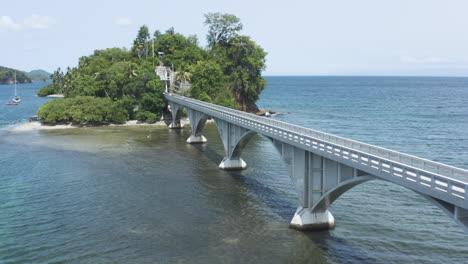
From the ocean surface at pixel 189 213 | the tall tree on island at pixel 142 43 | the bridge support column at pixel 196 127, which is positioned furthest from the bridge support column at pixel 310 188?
the tall tree on island at pixel 142 43

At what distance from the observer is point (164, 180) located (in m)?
48.5

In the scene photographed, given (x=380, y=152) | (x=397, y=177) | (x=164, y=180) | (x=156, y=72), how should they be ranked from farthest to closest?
(x=156, y=72) → (x=164, y=180) → (x=380, y=152) → (x=397, y=177)

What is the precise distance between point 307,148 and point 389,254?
9473 mm

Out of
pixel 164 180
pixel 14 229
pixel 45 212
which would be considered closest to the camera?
pixel 14 229

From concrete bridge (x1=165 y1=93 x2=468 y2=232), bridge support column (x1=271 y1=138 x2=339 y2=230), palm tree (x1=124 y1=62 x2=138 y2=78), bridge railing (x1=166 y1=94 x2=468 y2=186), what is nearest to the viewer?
concrete bridge (x1=165 y1=93 x2=468 y2=232)

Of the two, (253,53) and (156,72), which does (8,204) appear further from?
(253,53)

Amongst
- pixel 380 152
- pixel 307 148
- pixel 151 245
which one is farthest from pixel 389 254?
pixel 151 245

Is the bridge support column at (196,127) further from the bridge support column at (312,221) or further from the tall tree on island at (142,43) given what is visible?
the tall tree on island at (142,43)

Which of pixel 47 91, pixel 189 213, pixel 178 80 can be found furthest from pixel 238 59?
pixel 47 91

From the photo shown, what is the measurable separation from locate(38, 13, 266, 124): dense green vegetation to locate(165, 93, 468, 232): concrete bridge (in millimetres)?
53962

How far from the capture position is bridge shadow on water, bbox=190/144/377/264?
1111 inches

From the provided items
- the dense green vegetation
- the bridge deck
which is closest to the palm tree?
the dense green vegetation

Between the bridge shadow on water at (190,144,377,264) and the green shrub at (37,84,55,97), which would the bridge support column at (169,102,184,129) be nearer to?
the bridge shadow on water at (190,144,377,264)

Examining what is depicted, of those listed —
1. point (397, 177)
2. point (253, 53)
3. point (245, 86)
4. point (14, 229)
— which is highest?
point (253, 53)
